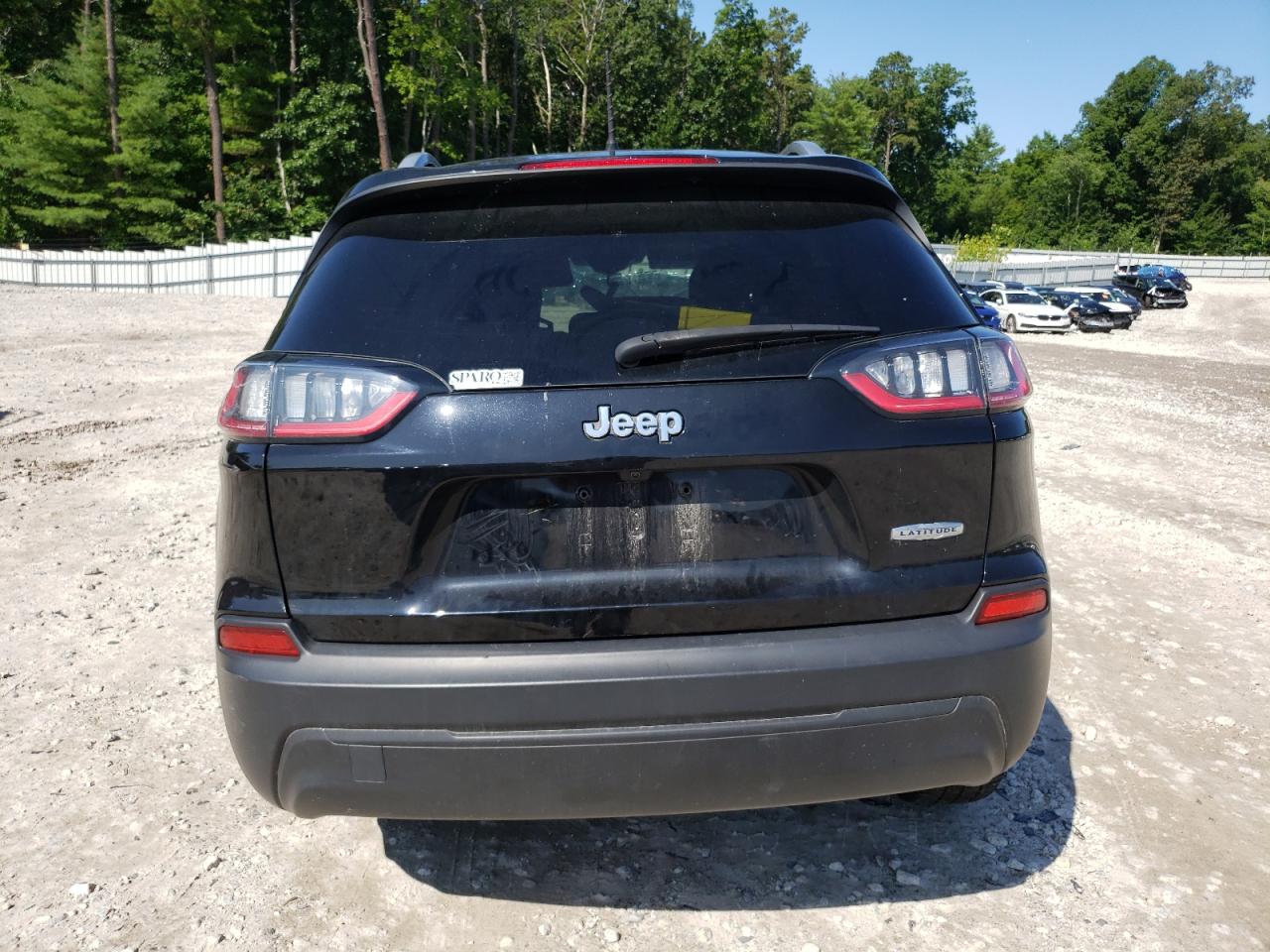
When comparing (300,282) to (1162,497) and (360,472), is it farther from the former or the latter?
(1162,497)

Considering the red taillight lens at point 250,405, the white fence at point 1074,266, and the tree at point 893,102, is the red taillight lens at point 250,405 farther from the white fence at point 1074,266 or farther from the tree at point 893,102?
the tree at point 893,102

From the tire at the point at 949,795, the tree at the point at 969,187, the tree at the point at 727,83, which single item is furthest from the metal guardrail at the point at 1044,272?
the tire at the point at 949,795

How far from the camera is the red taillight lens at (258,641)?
6.74 feet

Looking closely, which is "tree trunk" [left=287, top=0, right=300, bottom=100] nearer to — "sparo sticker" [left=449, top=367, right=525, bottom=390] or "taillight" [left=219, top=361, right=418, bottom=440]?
"taillight" [left=219, top=361, right=418, bottom=440]

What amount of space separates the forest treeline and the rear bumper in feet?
104

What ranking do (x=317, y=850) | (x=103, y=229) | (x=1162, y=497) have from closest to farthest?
(x=317, y=850)
(x=1162, y=497)
(x=103, y=229)

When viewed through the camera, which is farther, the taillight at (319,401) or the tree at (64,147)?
the tree at (64,147)

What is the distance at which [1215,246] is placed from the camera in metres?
92.2

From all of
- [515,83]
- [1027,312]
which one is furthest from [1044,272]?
[515,83]

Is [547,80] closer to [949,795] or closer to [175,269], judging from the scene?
[175,269]

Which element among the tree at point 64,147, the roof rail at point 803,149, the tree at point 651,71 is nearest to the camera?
the roof rail at point 803,149

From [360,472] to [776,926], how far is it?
61.1 inches

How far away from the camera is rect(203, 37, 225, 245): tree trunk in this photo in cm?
4100

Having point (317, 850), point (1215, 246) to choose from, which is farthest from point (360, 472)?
point (1215, 246)
